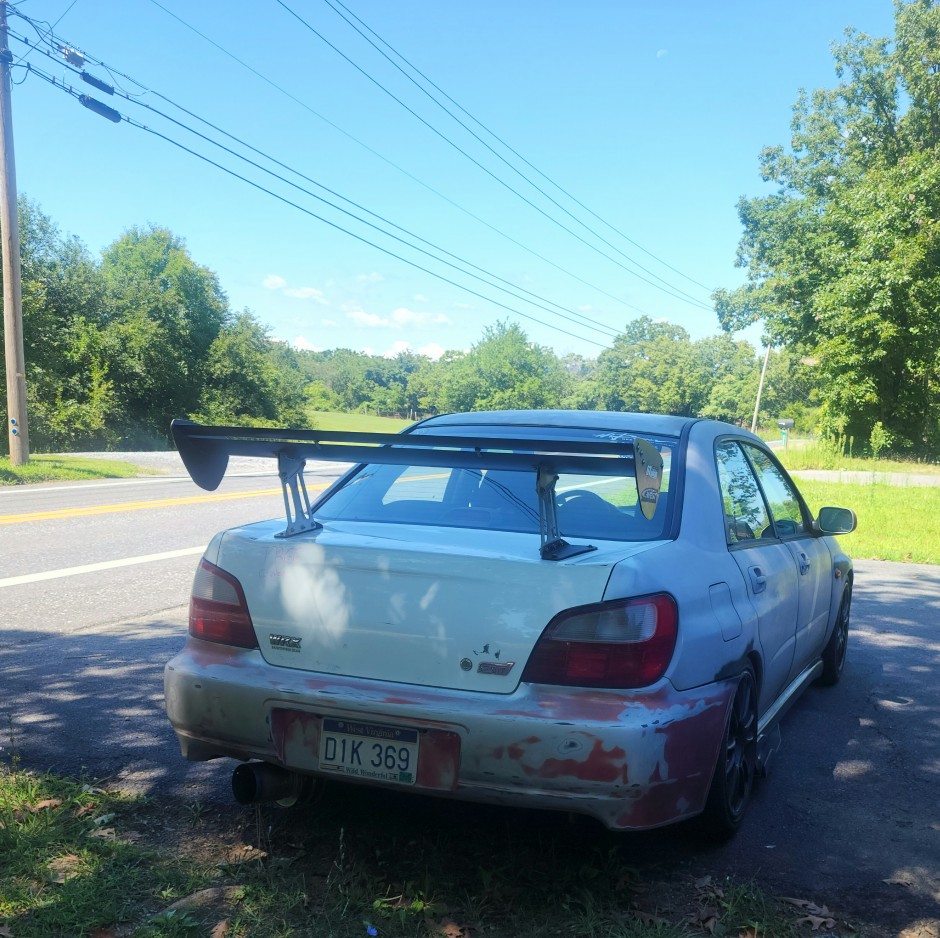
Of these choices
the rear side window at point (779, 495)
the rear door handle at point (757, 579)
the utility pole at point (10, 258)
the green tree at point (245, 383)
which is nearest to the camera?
the rear door handle at point (757, 579)

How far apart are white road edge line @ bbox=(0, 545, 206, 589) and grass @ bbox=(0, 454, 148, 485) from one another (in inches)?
413

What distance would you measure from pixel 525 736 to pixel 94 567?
7025 millimetres

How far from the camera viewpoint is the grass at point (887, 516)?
11.8 m

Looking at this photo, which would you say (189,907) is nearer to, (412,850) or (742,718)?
(412,850)

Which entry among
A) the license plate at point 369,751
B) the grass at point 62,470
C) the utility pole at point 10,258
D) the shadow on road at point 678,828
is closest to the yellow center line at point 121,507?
the grass at point 62,470

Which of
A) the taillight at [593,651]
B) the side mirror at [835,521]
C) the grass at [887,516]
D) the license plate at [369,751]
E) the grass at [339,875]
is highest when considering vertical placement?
the side mirror at [835,521]

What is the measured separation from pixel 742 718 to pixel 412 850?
1283mm

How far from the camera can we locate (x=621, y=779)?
8.73 feet

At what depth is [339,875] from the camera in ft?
9.65

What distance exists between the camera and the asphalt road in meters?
3.21

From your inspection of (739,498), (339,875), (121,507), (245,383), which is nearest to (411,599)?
(339,875)

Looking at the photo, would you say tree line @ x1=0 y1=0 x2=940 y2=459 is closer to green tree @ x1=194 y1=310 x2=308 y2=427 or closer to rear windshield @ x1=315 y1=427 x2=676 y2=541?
green tree @ x1=194 y1=310 x2=308 y2=427

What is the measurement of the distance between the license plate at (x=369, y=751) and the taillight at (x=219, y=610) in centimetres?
43

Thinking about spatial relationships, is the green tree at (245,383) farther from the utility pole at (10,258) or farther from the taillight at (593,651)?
the taillight at (593,651)
